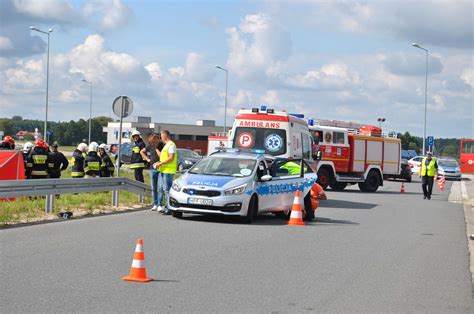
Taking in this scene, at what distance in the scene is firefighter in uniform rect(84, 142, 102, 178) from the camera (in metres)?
19.7

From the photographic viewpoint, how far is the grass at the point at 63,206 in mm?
14805

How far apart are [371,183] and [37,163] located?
18.2 m

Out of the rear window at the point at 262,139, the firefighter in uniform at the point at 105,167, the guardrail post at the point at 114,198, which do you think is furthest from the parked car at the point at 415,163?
the guardrail post at the point at 114,198

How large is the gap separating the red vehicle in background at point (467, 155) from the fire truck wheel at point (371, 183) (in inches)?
1397

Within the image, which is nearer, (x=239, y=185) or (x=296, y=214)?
(x=239, y=185)

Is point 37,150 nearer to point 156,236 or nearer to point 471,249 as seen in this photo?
point 156,236

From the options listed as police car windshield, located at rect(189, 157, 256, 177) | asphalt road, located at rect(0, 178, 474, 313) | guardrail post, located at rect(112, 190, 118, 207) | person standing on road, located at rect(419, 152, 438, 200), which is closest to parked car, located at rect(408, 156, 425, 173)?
person standing on road, located at rect(419, 152, 438, 200)

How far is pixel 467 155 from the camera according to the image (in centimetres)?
6725

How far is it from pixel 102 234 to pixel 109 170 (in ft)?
24.6

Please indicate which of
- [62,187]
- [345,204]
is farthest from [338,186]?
[62,187]

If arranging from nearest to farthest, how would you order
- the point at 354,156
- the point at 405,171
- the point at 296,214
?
the point at 296,214 < the point at 354,156 < the point at 405,171

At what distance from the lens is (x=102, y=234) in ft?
42.9

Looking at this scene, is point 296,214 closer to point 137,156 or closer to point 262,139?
point 137,156

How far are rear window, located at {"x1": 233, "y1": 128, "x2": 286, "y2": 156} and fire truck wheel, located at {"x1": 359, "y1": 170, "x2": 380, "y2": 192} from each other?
11.3 m
